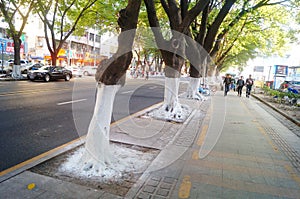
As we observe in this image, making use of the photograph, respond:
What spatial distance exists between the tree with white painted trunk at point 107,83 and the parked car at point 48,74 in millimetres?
18507

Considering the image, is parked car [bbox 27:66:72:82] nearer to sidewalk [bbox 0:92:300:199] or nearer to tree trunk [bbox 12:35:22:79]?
tree trunk [bbox 12:35:22:79]

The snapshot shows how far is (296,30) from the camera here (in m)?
18.7

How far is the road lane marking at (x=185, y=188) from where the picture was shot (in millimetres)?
3537

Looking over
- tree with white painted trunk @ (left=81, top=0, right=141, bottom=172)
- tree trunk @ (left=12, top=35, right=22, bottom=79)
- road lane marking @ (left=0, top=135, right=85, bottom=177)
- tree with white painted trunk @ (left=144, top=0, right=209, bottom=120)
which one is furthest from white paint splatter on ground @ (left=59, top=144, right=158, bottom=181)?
tree trunk @ (left=12, top=35, right=22, bottom=79)

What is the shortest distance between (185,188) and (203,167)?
1.01m

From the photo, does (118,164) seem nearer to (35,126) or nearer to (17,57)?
(35,126)

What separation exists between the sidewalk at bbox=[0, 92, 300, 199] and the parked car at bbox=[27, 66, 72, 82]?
15.6m

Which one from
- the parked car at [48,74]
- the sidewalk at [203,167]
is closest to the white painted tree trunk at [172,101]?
the sidewalk at [203,167]

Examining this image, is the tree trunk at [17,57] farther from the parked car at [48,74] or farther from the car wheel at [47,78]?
the car wheel at [47,78]

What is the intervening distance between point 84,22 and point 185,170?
2183 centimetres

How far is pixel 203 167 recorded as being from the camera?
4.63 m

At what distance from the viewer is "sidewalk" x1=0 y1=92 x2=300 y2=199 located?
11.5ft

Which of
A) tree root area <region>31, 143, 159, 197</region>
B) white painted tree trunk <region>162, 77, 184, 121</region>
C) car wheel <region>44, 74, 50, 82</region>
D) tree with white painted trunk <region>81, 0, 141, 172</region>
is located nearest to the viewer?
tree root area <region>31, 143, 159, 197</region>

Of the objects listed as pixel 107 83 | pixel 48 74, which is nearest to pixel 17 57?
pixel 48 74
